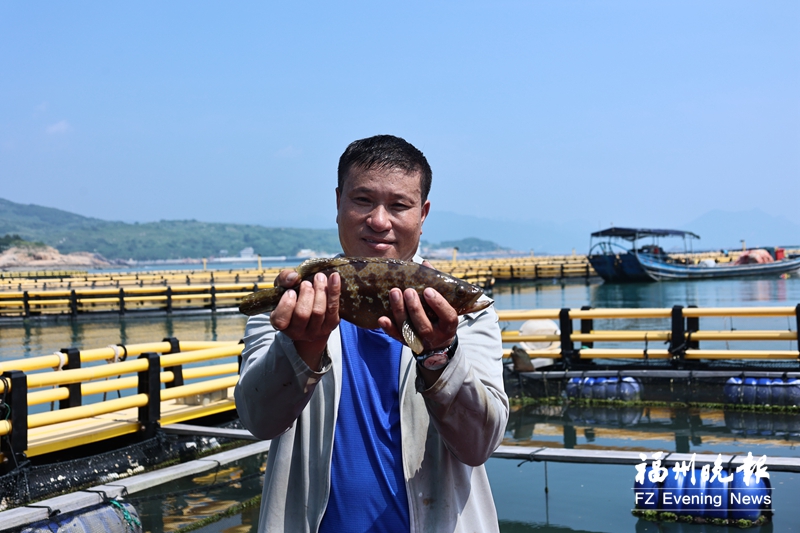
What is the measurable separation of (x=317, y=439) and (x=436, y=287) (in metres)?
0.57

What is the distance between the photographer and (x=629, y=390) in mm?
10453

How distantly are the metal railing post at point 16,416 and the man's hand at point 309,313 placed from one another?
5.20m

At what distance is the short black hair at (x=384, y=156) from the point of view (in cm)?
243

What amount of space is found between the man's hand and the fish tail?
0.19ft

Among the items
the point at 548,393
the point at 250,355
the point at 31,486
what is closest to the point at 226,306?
the point at 548,393

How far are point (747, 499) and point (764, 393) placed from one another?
4.29m

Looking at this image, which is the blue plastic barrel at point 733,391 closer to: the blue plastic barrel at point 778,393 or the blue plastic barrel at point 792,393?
the blue plastic barrel at point 778,393

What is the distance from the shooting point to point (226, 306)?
33.8 m

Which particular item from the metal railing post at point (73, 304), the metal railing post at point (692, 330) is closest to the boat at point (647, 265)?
the metal railing post at point (73, 304)

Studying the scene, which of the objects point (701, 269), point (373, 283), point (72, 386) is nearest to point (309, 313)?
point (373, 283)

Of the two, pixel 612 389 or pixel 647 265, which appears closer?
pixel 612 389

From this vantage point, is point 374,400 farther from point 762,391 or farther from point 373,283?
point 762,391

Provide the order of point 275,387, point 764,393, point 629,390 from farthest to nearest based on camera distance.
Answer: point 629,390 < point 764,393 < point 275,387

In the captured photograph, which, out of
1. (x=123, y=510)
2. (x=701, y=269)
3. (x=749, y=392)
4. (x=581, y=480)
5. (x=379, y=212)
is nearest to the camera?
(x=379, y=212)
